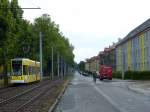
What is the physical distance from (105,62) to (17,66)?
416ft

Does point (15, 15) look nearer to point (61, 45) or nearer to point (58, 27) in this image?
point (58, 27)

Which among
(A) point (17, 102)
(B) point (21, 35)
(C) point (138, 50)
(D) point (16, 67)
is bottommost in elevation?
(A) point (17, 102)

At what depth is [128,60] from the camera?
113625mm

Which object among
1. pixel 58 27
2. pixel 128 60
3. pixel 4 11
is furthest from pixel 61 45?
pixel 4 11

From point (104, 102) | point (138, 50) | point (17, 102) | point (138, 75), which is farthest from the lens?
point (138, 50)

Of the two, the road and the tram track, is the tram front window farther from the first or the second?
the road

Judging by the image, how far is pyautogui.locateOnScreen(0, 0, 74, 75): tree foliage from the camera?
45125 mm

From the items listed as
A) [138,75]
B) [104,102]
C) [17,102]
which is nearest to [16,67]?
[17,102]

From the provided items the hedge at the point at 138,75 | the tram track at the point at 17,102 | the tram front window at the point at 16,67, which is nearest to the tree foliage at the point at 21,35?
the tram front window at the point at 16,67

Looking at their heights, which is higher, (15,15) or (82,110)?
(15,15)

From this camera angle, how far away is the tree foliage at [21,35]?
148 ft

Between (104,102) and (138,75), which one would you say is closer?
(104,102)

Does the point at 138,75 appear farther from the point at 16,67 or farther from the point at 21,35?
the point at 16,67

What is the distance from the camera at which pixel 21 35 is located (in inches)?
3334
